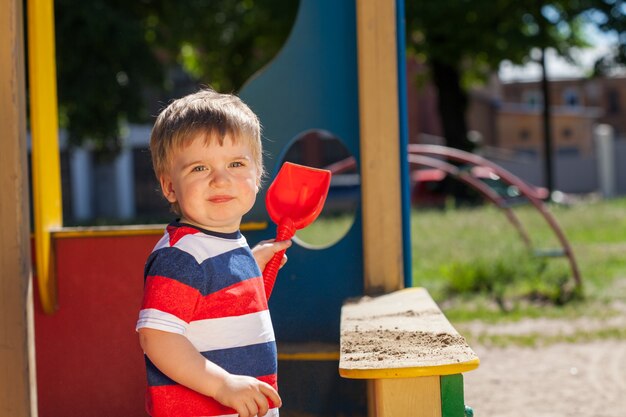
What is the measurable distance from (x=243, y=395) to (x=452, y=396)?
60 centimetres

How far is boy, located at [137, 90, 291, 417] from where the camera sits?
183 centimetres

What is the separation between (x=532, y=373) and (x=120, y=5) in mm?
11689

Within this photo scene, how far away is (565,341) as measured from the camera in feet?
21.2

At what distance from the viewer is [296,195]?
2.51 metres

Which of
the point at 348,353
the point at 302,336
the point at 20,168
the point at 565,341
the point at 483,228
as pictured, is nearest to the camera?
the point at 348,353

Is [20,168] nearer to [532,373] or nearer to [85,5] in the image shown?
[532,373]

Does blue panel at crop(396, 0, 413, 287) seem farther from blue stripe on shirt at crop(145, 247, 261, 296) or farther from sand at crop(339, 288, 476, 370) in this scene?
blue stripe on shirt at crop(145, 247, 261, 296)

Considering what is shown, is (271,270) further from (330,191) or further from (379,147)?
(330,191)

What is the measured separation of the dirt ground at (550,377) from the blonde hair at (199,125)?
2932mm

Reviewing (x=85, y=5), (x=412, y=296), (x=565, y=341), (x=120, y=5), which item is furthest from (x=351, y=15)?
(x=120, y=5)

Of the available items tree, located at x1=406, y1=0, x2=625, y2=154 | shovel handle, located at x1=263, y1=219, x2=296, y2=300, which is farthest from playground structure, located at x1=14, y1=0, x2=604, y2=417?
tree, located at x1=406, y1=0, x2=625, y2=154

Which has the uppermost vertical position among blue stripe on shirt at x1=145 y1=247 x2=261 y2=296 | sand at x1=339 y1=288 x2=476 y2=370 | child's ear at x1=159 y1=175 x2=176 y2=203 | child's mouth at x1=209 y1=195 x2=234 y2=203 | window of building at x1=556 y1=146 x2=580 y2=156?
window of building at x1=556 y1=146 x2=580 y2=156

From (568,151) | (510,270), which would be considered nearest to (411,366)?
(510,270)

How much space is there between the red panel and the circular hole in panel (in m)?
4.74
